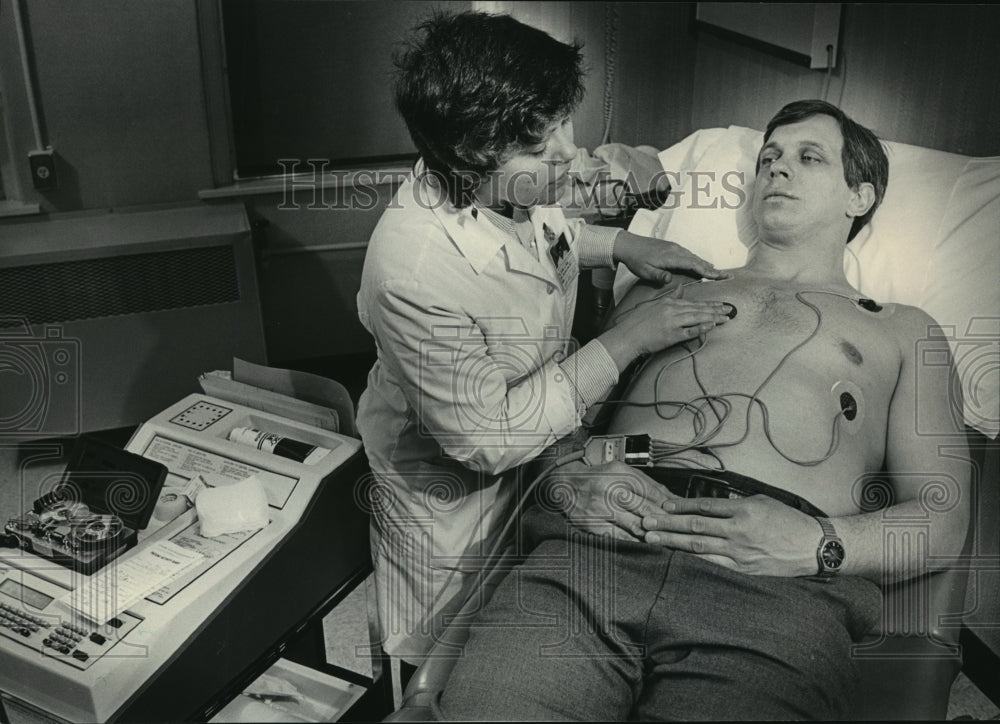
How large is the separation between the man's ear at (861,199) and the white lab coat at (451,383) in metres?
0.43

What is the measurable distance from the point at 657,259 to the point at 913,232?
1.49 feet

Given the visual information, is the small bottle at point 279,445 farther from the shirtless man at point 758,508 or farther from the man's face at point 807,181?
the man's face at point 807,181

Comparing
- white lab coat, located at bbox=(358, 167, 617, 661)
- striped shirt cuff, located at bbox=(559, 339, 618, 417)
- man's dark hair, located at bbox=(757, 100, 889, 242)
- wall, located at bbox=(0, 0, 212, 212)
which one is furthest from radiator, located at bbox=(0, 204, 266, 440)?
man's dark hair, located at bbox=(757, 100, 889, 242)

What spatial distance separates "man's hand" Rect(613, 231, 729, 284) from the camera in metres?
1.68

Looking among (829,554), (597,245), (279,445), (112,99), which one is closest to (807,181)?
(597,245)

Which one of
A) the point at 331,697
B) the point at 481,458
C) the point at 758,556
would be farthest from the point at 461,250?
the point at 331,697

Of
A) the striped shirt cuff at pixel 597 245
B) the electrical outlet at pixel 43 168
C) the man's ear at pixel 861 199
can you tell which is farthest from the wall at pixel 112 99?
the man's ear at pixel 861 199

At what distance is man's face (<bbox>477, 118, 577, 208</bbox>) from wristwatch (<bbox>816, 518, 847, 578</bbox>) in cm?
65

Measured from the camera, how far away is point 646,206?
197 centimetres

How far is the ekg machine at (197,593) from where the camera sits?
1208mm

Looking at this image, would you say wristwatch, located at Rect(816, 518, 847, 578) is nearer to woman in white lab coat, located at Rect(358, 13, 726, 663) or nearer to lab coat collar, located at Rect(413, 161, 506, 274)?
woman in white lab coat, located at Rect(358, 13, 726, 663)

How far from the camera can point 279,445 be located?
5.19ft

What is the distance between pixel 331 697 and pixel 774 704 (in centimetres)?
68

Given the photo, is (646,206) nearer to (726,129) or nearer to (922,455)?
(726,129)
